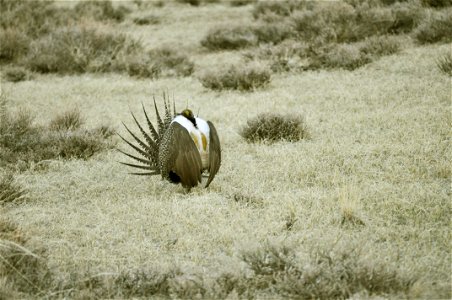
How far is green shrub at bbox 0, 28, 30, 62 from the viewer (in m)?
9.20

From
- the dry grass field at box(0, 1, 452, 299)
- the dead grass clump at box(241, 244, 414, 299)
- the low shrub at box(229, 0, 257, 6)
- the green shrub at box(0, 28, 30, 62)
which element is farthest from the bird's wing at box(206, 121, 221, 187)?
the low shrub at box(229, 0, 257, 6)

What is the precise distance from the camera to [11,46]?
924 centimetres

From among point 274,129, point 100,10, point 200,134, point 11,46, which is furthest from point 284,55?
point 100,10

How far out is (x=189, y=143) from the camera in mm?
3568

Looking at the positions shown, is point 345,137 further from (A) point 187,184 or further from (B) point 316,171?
(A) point 187,184

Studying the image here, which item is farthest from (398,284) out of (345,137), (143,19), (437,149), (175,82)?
(143,19)

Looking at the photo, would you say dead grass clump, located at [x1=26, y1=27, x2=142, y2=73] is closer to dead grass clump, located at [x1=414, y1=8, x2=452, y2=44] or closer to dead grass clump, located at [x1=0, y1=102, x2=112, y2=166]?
dead grass clump, located at [x1=0, y1=102, x2=112, y2=166]

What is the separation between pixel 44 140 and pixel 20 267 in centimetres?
269

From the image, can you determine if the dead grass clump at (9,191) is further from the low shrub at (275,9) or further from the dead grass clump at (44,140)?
the low shrub at (275,9)

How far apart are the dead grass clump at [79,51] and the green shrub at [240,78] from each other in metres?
2.17

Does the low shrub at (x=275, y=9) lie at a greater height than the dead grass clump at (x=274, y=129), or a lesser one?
greater

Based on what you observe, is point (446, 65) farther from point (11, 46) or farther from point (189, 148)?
point (11, 46)

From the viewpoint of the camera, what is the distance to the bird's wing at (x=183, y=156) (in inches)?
141

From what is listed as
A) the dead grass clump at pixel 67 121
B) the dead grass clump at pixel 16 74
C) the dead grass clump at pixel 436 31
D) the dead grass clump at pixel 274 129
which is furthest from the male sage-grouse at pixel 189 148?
the dead grass clump at pixel 436 31
